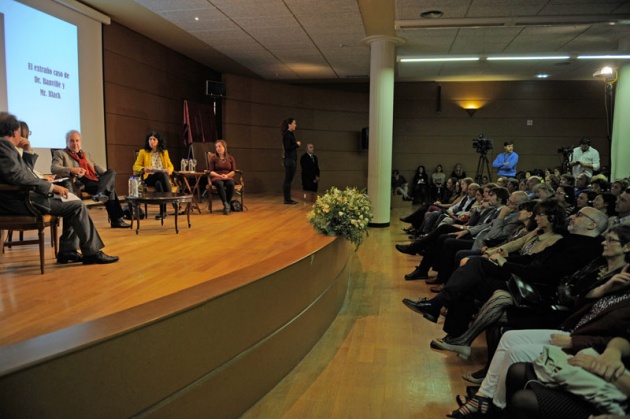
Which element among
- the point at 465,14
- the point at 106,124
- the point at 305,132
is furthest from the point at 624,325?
the point at 305,132

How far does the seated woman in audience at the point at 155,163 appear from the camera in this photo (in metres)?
6.34

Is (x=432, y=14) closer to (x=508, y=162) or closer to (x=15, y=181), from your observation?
(x=508, y=162)

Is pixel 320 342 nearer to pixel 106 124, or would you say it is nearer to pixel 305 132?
pixel 106 124

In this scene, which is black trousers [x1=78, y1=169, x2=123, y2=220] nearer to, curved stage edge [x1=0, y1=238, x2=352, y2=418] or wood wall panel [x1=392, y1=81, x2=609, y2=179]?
curved stage edge [x1=0, y1=238, x2=352, y2=418]

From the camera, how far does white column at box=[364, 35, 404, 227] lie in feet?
25.3

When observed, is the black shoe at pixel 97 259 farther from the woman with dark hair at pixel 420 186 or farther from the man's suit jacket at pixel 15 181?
the woman with dark hair at pixel 420 186

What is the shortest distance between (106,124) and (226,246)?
4.43m

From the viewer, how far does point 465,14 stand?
20.8 feet

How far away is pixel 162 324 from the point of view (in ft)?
5.89

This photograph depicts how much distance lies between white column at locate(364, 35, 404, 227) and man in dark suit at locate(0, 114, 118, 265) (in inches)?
199

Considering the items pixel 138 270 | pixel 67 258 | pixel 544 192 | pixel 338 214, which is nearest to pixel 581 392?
pixel 338 214

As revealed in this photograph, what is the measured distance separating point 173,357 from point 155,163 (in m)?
5.03

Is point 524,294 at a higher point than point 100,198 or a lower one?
lower

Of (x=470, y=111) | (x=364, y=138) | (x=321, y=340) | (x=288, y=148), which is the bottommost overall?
(x=321, y=340)
